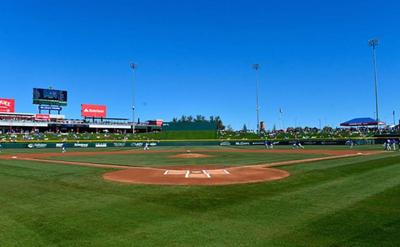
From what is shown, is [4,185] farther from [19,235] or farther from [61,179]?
[19,235]

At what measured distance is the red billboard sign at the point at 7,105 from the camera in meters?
95.9

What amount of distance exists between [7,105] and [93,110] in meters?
23.6

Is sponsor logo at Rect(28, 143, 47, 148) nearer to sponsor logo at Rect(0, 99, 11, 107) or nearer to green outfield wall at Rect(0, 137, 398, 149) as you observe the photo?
green outfield wall at Rect(0, 137, 398, 149)

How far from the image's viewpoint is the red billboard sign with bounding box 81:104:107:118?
107375 millimetres

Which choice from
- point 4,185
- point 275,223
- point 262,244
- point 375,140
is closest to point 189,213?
point 275,223

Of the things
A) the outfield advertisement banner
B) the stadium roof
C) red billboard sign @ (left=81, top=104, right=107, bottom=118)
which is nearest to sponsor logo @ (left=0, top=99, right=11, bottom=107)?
red billboard sign @ (left=81, top=104, right=107, bottom=118)

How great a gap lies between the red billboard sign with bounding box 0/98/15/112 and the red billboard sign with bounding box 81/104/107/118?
18911 millimetres

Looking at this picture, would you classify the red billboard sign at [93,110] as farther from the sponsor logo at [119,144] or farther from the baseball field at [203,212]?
the baseball field at [203,212]

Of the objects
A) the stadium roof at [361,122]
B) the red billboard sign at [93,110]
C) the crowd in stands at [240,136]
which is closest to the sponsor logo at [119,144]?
the crowd in stands at [240,136]

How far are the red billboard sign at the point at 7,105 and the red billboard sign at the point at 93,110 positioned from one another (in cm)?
1891

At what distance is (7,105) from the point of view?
318 feet

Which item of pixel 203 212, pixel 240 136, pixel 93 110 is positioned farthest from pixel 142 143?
pixel 203 212

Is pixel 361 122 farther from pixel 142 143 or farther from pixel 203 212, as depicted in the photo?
pixel 203 212

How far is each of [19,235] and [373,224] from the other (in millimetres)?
7685
